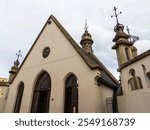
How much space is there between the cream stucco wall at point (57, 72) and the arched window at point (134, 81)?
225 cm

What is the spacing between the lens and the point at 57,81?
430 inches

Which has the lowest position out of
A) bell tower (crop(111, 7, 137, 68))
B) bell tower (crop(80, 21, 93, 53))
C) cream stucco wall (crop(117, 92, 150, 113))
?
cream stucco wall (crop(117, 92, 150, 113))

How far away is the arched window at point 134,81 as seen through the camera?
7137mm

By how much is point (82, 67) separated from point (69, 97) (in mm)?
2497

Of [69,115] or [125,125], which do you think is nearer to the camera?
[125,125]

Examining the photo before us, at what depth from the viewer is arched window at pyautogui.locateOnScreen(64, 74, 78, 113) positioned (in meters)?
9.73

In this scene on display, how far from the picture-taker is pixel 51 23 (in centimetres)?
1445

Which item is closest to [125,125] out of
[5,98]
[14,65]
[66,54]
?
[66,54]

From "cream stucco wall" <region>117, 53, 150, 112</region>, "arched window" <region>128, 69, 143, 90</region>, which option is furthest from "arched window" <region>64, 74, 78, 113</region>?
"arched window" <region>128, 69, 143, 90</region>

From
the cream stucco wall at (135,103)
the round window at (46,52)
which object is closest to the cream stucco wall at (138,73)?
the cream stucco wall at (135,103)

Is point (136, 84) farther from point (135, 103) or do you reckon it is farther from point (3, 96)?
point (3, 96)

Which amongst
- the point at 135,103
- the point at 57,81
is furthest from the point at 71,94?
the point at 135,103

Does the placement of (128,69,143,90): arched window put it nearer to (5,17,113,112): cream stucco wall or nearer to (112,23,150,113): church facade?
(112,23,150,113): church facade

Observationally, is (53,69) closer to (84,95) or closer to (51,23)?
(84,95)
